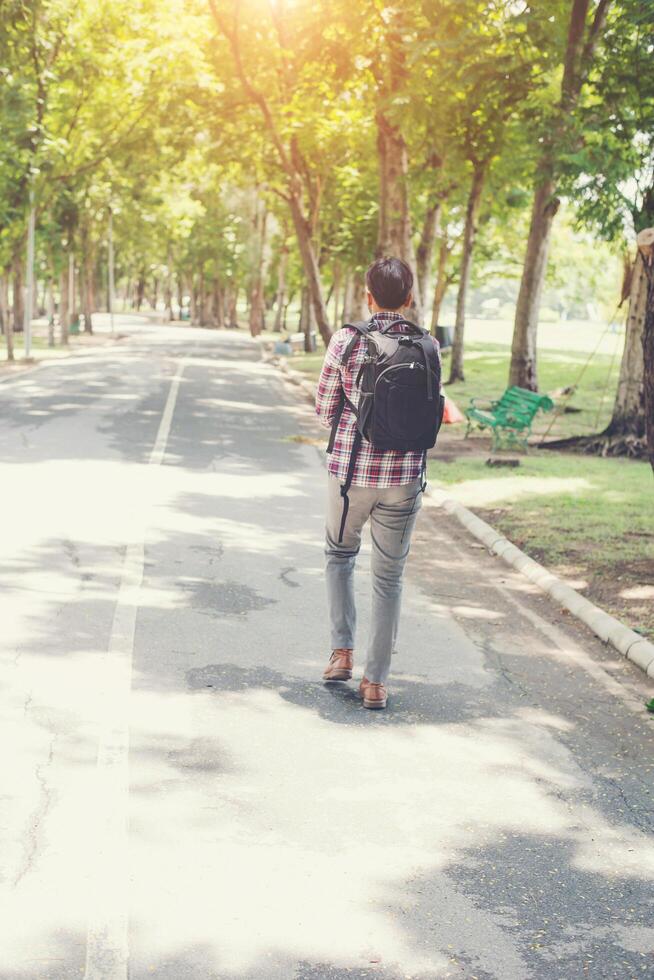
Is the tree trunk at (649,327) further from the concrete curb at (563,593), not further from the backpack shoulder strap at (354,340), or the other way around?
the backpack shoulder strap at (354,340)

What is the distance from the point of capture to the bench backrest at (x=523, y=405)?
17609mm

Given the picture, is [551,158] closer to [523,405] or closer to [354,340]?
[523,405]

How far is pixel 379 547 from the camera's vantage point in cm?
597

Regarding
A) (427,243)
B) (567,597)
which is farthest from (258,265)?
(567,597)

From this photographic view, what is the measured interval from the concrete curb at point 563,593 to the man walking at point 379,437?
199cm

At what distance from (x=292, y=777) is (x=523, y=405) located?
13.3m

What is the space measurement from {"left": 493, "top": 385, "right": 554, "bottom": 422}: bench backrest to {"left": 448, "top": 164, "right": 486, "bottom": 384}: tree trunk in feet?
28.5

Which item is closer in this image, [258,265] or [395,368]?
[395,368]

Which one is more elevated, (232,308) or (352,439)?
(352,439)

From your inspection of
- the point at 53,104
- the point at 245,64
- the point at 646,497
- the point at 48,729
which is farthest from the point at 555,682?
the point at 53,104

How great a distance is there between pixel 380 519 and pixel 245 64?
2550cm

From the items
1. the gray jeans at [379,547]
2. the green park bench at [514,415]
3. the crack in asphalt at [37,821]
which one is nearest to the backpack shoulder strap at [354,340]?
the gray jeans at [379,547]

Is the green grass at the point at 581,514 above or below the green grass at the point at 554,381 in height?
above

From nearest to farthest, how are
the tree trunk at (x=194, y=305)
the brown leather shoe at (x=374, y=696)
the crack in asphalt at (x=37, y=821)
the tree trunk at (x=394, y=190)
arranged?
1. the crack in asphalt at (x=37, y=821)
2. the brown leather shoe at (x=374, y=696)
3. the tree trunk at (x=394, y=190)
4. the tree trunk at (x=194, y=305)
